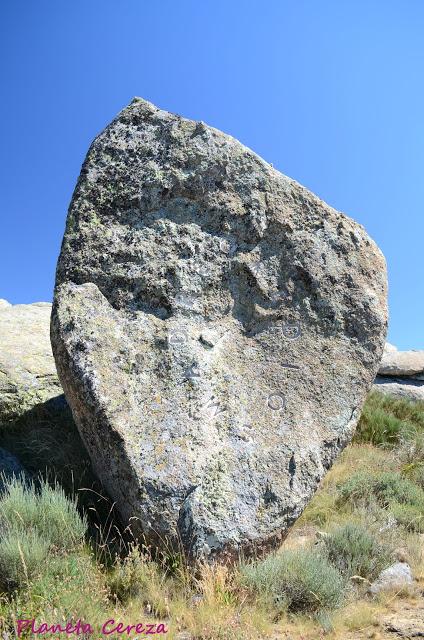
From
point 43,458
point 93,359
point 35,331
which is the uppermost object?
point 35,331

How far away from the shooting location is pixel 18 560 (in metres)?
4.07

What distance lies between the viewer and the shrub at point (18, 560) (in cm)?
402

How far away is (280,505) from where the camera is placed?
4867 mm

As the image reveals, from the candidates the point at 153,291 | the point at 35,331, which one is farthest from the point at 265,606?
the point at 35,331

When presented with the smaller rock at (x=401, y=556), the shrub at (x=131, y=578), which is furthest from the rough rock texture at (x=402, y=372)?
the shrub at (x=131, y=578)

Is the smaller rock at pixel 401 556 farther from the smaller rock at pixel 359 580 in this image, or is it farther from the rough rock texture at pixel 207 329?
the rough rock texture at pixel 207 329

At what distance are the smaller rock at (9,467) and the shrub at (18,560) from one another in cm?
171

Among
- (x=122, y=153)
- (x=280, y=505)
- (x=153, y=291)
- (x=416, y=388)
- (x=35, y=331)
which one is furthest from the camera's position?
(x=416, y=388)

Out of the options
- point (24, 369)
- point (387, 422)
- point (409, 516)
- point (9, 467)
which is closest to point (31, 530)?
point (9, 467)

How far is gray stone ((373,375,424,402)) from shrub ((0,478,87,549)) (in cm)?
995

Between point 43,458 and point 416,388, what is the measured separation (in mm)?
10546

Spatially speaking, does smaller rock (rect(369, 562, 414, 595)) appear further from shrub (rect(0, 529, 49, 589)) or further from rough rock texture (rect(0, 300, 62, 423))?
rough rock texture (rect(0, 300, 62, 423))

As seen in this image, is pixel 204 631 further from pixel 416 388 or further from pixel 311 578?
pixel 416 388

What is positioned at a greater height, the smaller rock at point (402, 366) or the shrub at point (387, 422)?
the smaller rock at point (402, 366)
